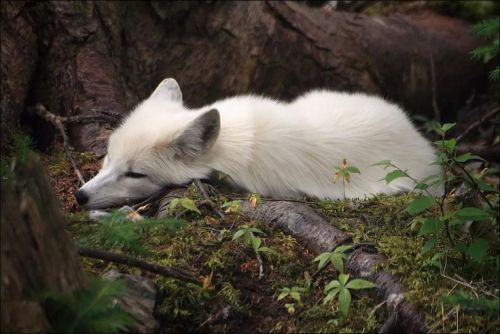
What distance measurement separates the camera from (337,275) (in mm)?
3379

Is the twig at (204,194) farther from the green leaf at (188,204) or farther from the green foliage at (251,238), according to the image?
the green foliage at (251,238)

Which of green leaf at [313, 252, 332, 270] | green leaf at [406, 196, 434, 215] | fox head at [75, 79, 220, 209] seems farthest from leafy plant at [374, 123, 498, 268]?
fox head at [75, 79, 220, 209]

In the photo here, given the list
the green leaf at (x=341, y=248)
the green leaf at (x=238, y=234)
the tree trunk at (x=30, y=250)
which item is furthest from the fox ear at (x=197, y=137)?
the tree trunk at (x=30, y=250)

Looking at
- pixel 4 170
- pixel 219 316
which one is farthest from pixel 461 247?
pixel 4 170

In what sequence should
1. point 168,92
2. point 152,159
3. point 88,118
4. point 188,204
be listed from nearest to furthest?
point 188,204, point 152,159, point 168,92, point 88,118

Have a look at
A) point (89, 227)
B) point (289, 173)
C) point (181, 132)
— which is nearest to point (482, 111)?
point (289, 173)

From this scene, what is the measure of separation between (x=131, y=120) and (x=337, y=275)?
7.48 feet

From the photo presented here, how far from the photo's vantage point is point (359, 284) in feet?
10.4

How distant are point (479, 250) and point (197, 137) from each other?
217 cm

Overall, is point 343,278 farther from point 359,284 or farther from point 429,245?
point 429,245

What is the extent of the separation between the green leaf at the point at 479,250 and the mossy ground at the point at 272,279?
0.17 meters

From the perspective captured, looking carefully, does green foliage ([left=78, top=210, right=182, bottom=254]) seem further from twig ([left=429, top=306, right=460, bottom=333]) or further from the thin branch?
the thin branch

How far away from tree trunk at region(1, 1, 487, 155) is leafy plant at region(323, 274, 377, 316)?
2.86 metres

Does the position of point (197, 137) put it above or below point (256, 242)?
above
